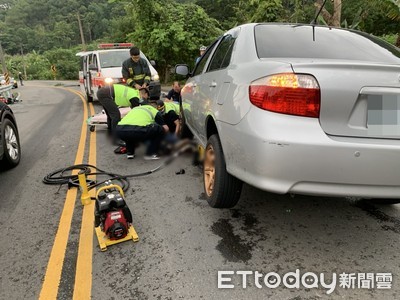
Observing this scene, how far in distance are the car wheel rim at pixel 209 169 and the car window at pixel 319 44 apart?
1.04 metres

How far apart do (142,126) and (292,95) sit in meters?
3.21

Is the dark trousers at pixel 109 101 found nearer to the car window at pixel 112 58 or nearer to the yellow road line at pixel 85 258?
the yellow road line at pixel 85 258

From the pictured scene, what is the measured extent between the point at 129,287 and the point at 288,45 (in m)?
2.31

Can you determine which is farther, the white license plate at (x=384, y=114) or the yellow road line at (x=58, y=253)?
the yellow road line at (x=58, y=253)

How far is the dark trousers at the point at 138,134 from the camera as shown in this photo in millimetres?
5141

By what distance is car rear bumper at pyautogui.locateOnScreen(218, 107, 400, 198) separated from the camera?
7.24 ft

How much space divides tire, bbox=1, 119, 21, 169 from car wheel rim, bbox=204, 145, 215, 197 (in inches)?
119

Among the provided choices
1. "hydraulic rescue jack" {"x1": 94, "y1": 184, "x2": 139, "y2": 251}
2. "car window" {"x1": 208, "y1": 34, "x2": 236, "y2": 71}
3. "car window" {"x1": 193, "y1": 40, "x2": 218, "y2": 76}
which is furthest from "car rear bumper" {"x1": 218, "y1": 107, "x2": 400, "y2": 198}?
"car window" {"x1": 193, "y1": 40, "x2": 218, "y2": 76}

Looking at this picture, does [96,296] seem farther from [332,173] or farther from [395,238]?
[395,238]

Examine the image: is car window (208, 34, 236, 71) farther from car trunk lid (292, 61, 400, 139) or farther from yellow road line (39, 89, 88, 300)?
yellow road line (39, 89, 88, 300)

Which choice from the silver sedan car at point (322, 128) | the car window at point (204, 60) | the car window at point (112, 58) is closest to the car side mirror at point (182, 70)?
the car window at point (204, 60)

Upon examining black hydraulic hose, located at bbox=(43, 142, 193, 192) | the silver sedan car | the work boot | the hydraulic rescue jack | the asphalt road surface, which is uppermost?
the silver sedan car

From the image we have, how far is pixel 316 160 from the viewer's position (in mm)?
2215

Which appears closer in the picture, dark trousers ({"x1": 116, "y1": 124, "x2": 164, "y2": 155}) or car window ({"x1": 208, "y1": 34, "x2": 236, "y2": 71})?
car window ({"x1": 208, "y1": 34, "x2": 236, "y2": 71})
